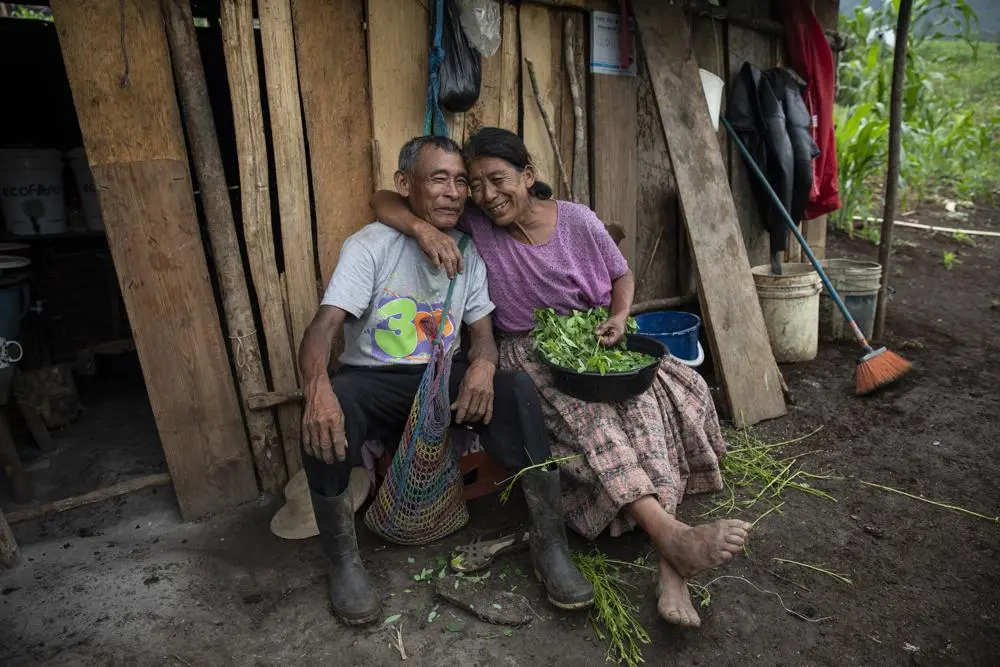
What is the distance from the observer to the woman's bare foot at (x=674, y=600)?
2.09 metres

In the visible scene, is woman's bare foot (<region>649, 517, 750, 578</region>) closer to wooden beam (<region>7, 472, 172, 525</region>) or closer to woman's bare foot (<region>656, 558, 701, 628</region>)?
woman's bare foot (<region>656, 558, 701, 628</region>)

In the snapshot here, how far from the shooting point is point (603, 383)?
96.2 inches

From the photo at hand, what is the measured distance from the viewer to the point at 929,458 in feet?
10.6

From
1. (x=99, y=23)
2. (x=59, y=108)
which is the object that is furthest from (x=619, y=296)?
(x=59, y=108)

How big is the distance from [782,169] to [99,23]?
374 centimetres

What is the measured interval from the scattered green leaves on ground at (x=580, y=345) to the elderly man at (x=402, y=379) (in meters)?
0.20

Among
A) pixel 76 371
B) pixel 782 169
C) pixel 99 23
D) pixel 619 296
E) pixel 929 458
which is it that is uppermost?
pixel 99 23

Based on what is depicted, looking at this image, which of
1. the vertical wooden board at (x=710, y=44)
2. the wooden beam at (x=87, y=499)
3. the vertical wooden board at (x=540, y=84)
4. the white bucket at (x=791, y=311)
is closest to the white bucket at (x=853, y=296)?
the white bucket at (x=791, y=311)

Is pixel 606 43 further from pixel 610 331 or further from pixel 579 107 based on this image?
pixel 610 331

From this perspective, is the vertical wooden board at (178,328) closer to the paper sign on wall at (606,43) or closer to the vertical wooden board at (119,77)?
the vertical wooden board at (119,77)

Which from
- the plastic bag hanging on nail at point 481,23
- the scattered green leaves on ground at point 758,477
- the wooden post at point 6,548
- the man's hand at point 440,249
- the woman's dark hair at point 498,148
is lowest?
the scattered green leaves on ground at point 758,477

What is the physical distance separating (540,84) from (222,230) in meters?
1.75

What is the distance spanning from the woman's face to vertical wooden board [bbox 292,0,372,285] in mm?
587

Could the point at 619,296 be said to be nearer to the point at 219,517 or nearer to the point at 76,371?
the point at 219,517
